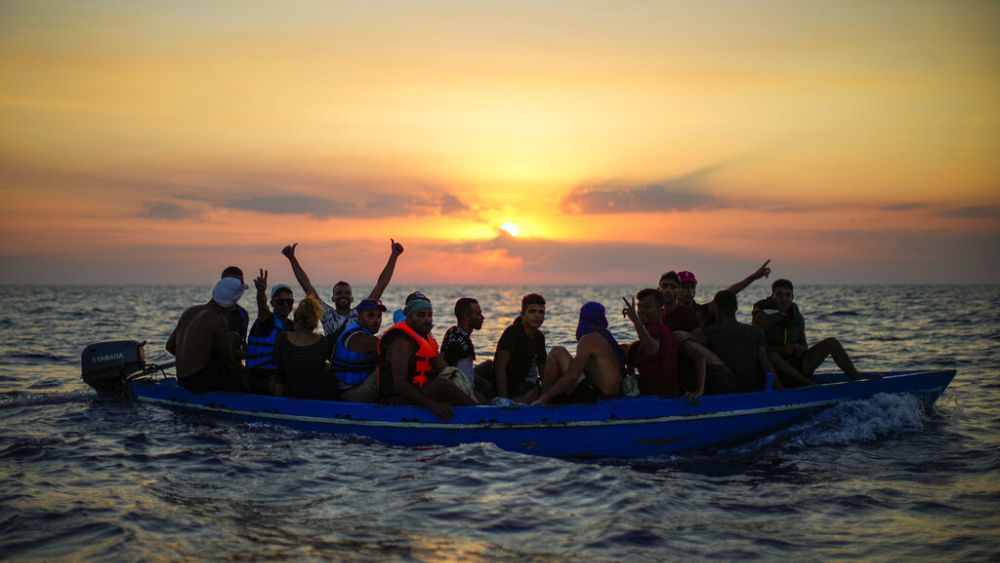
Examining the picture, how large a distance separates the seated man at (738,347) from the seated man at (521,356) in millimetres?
2300

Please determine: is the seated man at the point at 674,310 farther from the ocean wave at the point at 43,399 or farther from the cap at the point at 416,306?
the ocean wave at the point at 43,399

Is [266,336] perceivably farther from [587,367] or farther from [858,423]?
[858,423]

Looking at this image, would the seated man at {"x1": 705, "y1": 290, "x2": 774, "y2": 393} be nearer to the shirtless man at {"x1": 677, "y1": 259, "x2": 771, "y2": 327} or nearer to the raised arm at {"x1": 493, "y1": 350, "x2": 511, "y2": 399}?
the shirtless man at {"x1": 677, "y1": 259, "x2": 771, "y2": 327}

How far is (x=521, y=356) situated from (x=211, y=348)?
448cm

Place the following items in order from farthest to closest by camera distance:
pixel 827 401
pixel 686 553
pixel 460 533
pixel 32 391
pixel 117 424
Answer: pixel 32 391 → pixel 117 424 → pixel 827 401 → pixel 460 533 → pixel 686 553

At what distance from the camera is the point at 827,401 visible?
10.0m

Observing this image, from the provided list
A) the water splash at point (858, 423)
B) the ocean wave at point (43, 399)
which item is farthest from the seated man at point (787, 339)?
the ocean wave at point (43, 399)

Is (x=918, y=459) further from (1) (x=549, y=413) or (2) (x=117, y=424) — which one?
(2) (x=117, y=424)

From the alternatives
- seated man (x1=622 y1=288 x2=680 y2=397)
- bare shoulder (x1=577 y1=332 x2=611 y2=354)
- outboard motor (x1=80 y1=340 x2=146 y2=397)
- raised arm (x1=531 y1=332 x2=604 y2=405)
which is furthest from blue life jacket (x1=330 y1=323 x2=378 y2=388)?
outboard motor (x1=80 y1=340 x2=146 y2=397)

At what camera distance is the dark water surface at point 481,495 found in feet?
21.1

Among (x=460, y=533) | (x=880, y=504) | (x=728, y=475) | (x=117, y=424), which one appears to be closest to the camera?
(x=460, y=533)

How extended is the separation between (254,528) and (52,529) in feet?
6.09

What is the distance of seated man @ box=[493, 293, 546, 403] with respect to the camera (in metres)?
9.68

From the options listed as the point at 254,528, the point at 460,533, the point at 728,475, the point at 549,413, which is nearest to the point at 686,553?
the point at 460,533
